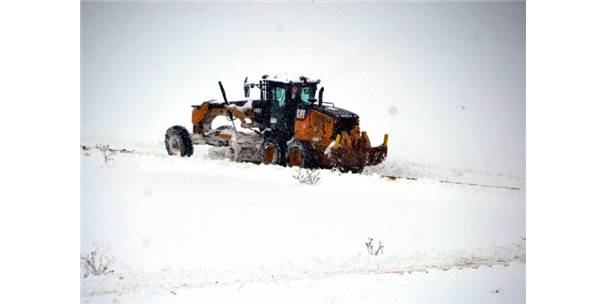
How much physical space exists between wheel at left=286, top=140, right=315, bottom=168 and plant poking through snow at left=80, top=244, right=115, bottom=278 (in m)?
Result: 1.43

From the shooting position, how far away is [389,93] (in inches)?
182

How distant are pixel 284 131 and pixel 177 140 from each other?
78 cm

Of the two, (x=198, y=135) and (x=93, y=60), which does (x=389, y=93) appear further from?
(x=93, y=60)

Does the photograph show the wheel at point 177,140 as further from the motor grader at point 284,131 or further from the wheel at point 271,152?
the wheel at point 271,152

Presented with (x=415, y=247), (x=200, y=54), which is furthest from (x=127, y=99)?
(x=415, y=247)

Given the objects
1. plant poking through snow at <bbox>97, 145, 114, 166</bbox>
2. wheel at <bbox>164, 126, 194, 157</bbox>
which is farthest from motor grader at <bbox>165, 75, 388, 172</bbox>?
plant poking through snow at <bbox>97, 145, 114, 166</bbox>

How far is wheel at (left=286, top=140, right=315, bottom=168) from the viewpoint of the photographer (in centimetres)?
466

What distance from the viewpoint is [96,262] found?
453cm

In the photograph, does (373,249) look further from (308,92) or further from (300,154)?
(308,92)

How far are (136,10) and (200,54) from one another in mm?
552

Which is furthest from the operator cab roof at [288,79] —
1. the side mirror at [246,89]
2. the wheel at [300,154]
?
the wheel at [300,154]

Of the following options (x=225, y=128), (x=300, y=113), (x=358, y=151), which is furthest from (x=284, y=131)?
(x=358, y=151)

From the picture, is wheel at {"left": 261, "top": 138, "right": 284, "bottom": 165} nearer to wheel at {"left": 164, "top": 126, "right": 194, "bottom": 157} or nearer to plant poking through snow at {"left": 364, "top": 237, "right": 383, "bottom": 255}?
wheel at {"left": 164, "top": 126, "right": 194, "bottom": 157}

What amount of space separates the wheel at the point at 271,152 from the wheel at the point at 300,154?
6 cm
